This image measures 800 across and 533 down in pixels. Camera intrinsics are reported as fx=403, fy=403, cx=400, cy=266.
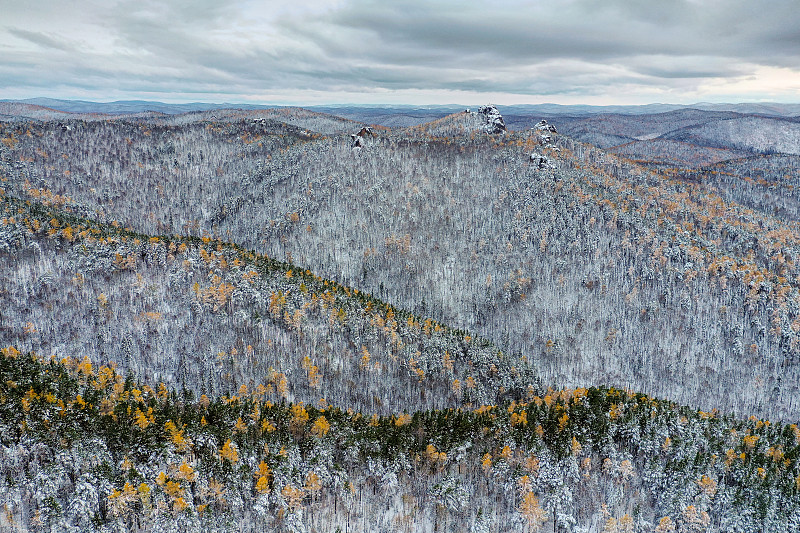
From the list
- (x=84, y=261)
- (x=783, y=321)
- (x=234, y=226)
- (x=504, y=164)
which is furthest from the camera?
(x=504, y=164)

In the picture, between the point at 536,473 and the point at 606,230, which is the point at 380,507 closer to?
the point at 536,473

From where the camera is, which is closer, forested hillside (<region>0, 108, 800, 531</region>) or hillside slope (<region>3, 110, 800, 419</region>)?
forested hillside (<region>0, 108, 800, 531</region>)

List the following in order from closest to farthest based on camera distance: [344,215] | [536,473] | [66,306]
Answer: [536,473]
[66,306]
[344,215]

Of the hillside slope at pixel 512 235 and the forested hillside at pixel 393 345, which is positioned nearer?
the forested hillside at pixel 393 345

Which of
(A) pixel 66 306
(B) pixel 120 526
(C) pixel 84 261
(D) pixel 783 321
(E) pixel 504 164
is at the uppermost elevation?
(E) pixel 504 164

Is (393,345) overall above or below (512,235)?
below

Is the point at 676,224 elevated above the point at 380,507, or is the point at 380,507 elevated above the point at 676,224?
the point at 676,224

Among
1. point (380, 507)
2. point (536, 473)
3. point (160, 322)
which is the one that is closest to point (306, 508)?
point (380, 507)

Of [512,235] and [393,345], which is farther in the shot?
[512,235]
